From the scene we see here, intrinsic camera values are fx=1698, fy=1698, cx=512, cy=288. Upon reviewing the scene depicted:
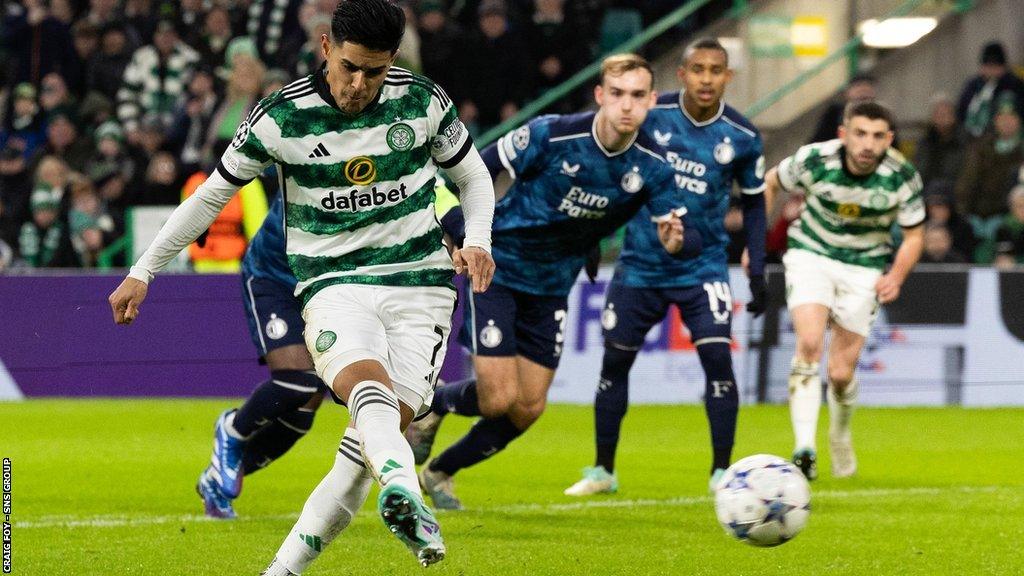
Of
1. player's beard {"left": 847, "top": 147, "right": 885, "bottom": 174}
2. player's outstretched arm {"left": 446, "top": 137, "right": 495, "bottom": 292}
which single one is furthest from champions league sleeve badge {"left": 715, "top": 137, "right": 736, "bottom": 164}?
player's outstretched arm {"left": 446, "top": 137, "right": 495, "bottom": 292}

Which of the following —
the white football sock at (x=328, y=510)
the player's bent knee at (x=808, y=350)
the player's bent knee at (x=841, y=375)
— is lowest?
the player's bent knee at (x=841, y=375)

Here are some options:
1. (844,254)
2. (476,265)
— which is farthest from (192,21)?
(476,265)

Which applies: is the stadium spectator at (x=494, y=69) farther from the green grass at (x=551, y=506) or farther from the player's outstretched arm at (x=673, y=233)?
the player's outstretched arm at (x=673, y=233)

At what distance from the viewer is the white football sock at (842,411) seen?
9.98 meters

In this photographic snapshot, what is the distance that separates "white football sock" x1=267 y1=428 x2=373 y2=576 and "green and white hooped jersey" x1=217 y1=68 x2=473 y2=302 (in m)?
0.62

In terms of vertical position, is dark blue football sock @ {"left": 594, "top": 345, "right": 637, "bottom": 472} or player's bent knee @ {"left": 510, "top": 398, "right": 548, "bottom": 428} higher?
player's bent knee @ {"left": 510, "top": 398, "right": 548, "bottom": 428}

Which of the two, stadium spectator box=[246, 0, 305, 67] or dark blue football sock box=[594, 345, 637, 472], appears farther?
stadium spectator box=[246, 0, 305, 67]

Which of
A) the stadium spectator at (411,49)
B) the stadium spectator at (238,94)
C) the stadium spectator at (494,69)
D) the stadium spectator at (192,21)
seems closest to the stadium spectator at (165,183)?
the stadium spectator at (238,94)

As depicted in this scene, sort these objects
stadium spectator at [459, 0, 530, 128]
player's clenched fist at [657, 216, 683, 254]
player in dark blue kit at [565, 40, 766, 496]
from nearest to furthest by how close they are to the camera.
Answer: player's clenched fist at [657, 216, 683, 254]
player in dark blue kit at [565, 40, 766, 496]
stadium spectator at [459, 0, 530, 128]

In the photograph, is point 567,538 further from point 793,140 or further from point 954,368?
point 793,140

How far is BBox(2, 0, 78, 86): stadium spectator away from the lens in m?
18.9

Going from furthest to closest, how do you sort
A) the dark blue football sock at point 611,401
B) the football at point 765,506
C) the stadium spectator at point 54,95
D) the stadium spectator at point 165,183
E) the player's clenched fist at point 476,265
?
the stadium spectator at point 54,95 → the stadium spectator at point 165,183 → the dark blue football sock at point 611,401 → the football at point 765,506 → the player's clenched fist at point 476,265

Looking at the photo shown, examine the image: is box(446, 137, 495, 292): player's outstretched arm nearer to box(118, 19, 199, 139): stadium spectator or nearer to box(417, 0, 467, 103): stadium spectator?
box(417, 0, 467, 103): stadium spectator

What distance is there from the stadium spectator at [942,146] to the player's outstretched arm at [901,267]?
6128mm
